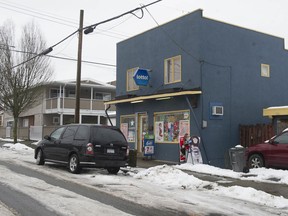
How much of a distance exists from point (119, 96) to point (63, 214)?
14560 mm

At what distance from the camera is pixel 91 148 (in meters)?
12.7

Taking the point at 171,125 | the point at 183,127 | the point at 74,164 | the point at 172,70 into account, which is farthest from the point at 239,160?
the point at 172,70

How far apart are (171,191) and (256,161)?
546 centimetres

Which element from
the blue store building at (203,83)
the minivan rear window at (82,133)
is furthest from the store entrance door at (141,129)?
the minivan rear window at (82,133)

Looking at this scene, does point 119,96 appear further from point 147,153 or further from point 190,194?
point 190,194

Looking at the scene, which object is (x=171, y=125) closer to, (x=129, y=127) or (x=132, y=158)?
(x=132, y=158)

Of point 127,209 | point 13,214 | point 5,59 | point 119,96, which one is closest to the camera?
point 13,214

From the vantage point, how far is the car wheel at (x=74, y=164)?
12891 millimetres

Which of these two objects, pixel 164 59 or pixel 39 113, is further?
pixel 39 113

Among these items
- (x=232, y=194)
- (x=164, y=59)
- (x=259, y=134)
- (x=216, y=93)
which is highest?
(x=164, y=59)

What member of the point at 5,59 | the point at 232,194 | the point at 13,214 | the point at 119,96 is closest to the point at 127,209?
the point at 13,214

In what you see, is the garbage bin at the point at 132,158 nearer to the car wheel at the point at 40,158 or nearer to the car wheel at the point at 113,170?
the car wheel at the point at 113,170

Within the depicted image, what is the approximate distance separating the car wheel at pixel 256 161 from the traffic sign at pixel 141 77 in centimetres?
663

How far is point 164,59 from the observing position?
61.3 ft
